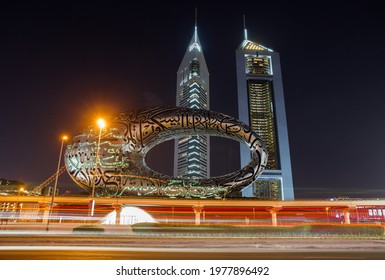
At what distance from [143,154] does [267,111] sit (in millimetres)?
133146

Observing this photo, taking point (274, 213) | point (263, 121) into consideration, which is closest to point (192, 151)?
point (263, 121)

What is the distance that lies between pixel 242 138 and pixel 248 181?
497 cm

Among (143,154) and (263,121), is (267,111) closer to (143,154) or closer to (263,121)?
(263,121)

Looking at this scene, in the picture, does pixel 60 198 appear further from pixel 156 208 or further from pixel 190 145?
pixel 190 145

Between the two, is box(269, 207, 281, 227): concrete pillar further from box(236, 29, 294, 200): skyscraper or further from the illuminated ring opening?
box(236, 29, 294, 200): skyscraper

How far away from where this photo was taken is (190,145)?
186 metres

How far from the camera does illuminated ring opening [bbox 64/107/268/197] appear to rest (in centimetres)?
2791

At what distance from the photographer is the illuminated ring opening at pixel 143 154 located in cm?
2791

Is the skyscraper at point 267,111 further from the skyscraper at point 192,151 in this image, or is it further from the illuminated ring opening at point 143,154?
the illuminated ring opening at point 143,154

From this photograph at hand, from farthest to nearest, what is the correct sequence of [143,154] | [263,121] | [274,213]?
[263,121] → [274,213] → [143,154]

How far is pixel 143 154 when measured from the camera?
99.6 ft

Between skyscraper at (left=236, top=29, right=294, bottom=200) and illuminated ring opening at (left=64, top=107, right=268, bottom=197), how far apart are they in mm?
103795
